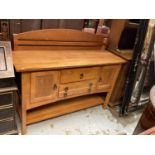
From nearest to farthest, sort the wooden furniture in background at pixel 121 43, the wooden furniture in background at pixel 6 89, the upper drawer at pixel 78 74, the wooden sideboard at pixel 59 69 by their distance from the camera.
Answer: the wooden furniture in background at pixel 6 89
the wooden sideboard at pixel 59 69
the upper drawer at pixel 78 74
the wooden furniture in background at pixel 121 43

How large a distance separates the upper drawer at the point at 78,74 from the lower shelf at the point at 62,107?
452 millimetres

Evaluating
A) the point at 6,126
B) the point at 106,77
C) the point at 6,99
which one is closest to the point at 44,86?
the point at 6,99

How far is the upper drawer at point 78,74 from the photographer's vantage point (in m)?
1.59

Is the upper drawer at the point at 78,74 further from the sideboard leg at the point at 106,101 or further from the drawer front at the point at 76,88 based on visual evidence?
the sideboard leg at the point at 106,101

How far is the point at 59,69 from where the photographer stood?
1.52 meters

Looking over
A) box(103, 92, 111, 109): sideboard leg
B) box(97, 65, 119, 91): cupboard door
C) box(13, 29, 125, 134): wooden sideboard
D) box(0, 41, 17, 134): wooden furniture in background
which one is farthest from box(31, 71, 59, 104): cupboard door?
box(103, 92, 111, 109): sideboard leg

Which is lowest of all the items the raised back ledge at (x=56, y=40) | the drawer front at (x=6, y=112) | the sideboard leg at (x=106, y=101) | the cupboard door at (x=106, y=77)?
the sideboard leg at (x=106, y=101)

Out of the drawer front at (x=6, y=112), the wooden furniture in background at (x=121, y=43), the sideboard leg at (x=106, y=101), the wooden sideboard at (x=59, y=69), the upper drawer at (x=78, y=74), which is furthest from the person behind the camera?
the sideboard leg at (x=106, y=101)

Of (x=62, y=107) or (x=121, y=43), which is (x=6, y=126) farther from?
(x=121, y=43)

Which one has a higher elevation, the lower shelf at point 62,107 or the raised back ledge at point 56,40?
the raised back ledge at point 56,40

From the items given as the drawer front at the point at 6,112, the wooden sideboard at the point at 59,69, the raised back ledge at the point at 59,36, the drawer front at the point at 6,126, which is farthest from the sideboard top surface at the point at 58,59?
the drawer front at the point at 6,126

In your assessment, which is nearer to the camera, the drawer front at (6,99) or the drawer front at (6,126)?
the drawer front at (6,99)
